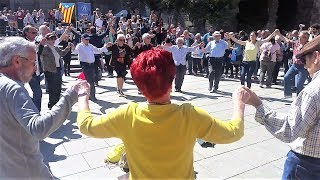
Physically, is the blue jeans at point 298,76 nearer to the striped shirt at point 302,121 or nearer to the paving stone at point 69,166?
the paving stone at point 69,166

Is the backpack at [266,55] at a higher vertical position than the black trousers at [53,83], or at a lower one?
higher

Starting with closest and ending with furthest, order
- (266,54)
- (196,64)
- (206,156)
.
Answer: (206,156) → (266,54) → (196,64)

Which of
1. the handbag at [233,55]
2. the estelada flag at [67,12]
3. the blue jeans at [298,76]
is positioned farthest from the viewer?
the estelada flag at [67,12]

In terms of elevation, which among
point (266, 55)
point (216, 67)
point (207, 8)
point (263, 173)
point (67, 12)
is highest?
point (207, 8)

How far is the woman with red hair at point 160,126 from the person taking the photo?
1.80 meters

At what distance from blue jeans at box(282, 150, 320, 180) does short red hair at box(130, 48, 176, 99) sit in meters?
1.18

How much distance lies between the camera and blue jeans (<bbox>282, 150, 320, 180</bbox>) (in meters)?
2.31

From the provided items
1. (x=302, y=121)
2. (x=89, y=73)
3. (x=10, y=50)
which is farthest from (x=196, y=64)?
(x=10, y=50)

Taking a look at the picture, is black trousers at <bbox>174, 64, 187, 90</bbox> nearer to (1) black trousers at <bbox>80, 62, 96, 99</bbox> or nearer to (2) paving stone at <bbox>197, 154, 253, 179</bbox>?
(1) black trousers at <bbox>80, 62, 96, 99</bbox>

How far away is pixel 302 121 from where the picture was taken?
2.12 m

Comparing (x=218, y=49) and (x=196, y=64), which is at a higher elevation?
(x=218, y=49)

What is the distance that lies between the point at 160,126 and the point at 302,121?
3.09 feet

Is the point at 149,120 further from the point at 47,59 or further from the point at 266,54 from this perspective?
the point at 266,54

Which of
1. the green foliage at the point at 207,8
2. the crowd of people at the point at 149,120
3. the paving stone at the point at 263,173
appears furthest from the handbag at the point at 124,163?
the green foliage at the point at 207,8
